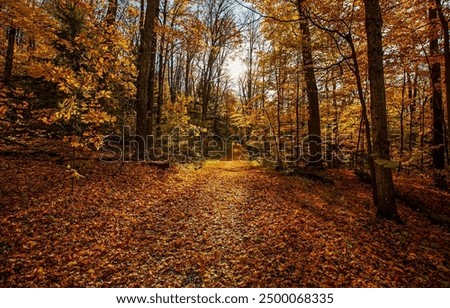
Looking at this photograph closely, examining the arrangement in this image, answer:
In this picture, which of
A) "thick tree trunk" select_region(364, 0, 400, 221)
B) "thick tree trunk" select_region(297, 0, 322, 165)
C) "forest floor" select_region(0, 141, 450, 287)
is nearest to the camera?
"forest floor" select_region(0, 141, 450, 287)

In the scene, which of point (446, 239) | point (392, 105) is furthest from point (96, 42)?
point (392, 105)

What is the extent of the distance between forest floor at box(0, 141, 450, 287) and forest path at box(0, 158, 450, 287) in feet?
0.07

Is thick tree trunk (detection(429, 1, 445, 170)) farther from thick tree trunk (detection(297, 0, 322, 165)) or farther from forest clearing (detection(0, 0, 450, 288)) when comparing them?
thick tree trunk (detection(297, 0, 322, 165))

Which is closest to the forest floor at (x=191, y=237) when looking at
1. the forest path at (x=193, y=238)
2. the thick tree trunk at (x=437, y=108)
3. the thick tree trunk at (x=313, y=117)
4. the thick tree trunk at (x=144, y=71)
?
the forest path at (x=193, y=238)

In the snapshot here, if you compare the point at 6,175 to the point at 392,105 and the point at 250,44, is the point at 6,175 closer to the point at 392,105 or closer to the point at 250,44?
the point at 392,105

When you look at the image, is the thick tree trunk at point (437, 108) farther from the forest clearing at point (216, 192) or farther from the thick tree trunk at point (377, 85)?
the thick tree trunk at point (377, 85)

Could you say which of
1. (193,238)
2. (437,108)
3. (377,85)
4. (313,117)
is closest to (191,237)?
(193,238)

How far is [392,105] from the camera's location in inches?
569

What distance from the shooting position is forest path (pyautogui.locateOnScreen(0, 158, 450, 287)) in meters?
4.08

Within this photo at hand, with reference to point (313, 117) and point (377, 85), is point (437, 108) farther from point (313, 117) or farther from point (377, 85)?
point (377, 85)

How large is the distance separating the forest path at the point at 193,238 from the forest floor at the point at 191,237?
0.07ft

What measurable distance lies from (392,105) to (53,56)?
17817 mm

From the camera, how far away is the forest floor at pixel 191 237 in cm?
408

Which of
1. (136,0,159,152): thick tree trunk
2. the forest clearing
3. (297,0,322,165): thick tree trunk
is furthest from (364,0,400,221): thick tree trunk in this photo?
(136,0,159,152): thick tree trunk
